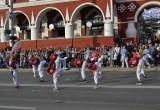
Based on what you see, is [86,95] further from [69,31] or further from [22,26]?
[22,26]

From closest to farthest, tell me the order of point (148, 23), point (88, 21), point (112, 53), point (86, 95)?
point (86, 95) → point (112, 53) → point (148, 23) → point (88, 21)

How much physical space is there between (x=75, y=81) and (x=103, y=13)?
1572 cm

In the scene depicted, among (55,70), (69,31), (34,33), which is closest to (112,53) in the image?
(55,70)

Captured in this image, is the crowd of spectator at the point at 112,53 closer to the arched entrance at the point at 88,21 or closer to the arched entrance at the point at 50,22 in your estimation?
the arched entrance at the point at 88,21

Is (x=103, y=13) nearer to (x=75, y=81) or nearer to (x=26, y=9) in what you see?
(x=26, y=9)

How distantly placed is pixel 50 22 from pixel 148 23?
11.7 m

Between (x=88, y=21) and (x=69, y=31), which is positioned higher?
(x=88, y=21)

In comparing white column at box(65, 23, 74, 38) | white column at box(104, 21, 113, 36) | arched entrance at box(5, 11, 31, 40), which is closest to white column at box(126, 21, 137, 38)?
white column at box(104, 21, 113, 36)

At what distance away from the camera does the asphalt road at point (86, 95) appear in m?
15.0

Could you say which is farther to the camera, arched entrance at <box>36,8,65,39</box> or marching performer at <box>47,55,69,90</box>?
arched entrance at <box>36,8,65,39</box>

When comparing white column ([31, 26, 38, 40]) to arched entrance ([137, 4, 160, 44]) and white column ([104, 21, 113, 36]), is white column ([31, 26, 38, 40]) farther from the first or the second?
arched entrance ([137, 4, 160, 44])

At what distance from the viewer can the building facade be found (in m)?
37.9

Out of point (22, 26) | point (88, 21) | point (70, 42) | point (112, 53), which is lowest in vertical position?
point (112, 53)

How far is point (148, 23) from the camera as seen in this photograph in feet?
125
